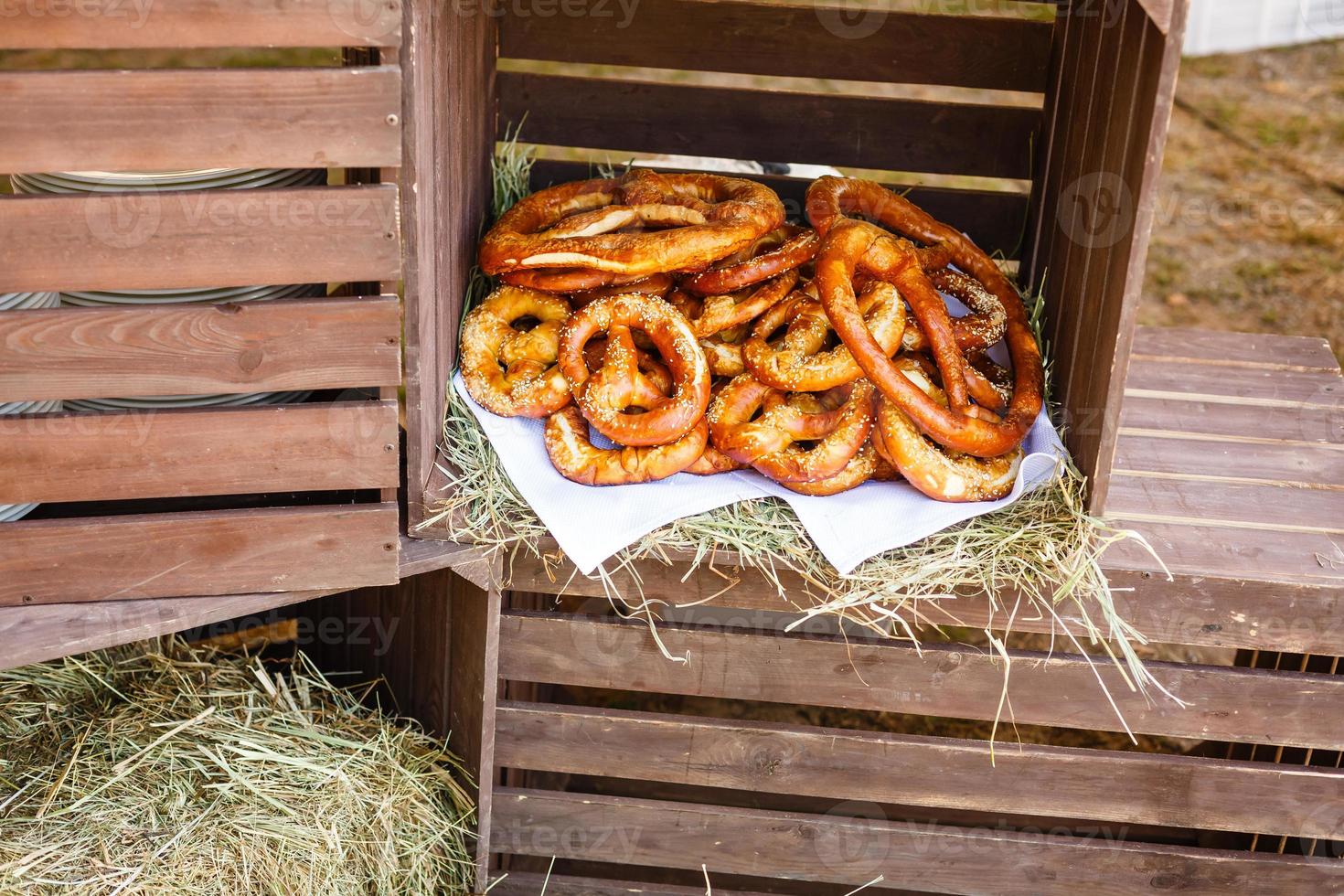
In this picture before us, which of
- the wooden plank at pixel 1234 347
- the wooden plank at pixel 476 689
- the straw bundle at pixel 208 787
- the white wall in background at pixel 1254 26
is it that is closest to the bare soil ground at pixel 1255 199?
the white wall in background at pixel 1254 26

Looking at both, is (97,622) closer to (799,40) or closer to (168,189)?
(168,189)

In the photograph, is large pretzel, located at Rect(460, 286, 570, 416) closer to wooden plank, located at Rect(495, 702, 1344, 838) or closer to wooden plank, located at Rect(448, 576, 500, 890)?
wooden plank, located at Rect(448, 576, 500, 890)

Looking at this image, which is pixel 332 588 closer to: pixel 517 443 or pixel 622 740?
pixel 517 443

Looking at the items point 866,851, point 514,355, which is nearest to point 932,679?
point 866,851

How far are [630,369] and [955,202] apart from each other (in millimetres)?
1111

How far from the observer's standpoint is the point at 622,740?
2436mm

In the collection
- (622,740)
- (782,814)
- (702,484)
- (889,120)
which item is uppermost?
(889,120)

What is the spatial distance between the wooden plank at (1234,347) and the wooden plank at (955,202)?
1.51 feet

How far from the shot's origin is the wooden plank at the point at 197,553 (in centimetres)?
193

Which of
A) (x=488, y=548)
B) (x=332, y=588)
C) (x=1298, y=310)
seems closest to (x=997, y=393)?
(x=488, y=548)

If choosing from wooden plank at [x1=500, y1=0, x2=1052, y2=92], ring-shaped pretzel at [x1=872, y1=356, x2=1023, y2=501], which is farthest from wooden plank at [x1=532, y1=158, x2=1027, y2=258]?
ring-shaped pretzel at [x1=872, y1=356, x2=1023, y2=501]

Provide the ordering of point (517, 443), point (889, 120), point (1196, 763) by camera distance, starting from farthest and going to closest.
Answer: point (889, 120) → point (1196, 763) → point (517, 443)

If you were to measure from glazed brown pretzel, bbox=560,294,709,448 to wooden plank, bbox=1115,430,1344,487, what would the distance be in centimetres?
94

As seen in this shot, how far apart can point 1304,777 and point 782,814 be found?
104 cm
